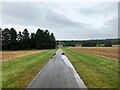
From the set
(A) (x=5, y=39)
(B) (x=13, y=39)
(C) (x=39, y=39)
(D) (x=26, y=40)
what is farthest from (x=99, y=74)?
(C) (x=39, y=39)

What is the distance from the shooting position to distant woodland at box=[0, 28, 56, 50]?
114 metres

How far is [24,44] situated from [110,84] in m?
111

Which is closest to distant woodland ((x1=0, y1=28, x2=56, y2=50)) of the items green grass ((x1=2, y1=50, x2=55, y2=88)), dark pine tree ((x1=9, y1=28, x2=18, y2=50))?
dark pine tree ((x1=9, y1=28, x2=18, y2=50))

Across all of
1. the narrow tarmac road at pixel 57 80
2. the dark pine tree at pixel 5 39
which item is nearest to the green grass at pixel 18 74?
the narrow tarmac road at pixel 57 80

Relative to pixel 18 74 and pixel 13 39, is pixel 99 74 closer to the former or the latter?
pixel 18 74

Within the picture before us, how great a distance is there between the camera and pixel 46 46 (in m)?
135

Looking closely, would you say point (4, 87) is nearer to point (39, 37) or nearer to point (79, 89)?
point (79, 89)

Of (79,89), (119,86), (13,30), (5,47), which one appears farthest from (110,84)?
(13,30)

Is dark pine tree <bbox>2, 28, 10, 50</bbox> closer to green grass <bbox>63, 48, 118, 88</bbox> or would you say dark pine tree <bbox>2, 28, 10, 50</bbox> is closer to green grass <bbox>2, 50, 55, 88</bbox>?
green grass <bbox>2, 50, 55, 88</bbox>

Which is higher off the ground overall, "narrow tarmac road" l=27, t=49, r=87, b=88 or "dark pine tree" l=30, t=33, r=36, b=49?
"dark pine tree" l=30, t=33, r=36, b=49

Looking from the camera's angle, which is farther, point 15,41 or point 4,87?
point 15,41

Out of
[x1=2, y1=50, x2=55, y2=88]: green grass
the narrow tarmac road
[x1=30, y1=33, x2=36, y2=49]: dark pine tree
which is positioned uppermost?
[x1=30, y1=33, x2=36, y2=49]: dark pine tree

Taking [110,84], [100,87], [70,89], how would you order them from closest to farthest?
[70,89] → [100,87] → [110,84]

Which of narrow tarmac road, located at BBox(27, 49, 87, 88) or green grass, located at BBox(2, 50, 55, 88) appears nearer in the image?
narrow tarmac road, located at BBox(27, 49, 87, 88)
